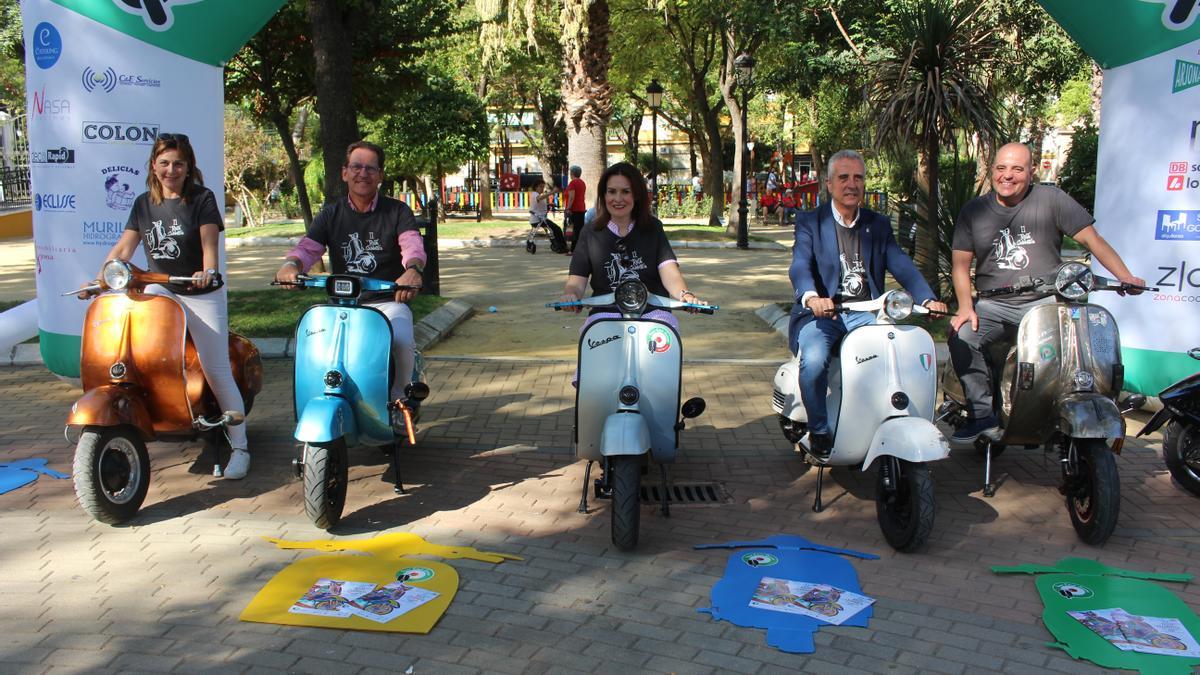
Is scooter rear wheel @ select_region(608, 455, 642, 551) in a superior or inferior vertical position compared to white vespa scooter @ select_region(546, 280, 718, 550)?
inferior

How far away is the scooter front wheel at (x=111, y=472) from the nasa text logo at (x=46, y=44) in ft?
10.7

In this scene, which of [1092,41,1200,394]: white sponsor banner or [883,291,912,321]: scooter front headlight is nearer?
[883,291,912,321]: scooter front headlight

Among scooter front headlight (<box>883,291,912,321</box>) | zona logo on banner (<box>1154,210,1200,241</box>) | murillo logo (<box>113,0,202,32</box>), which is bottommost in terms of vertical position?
scooter front headlight (<box>883,291,912,321</box>)

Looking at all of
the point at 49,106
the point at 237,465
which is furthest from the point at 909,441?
the point at 49,106

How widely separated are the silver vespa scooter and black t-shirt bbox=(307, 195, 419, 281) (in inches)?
126

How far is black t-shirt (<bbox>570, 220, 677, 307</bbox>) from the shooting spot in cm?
559

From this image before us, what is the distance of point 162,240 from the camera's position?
5.60m

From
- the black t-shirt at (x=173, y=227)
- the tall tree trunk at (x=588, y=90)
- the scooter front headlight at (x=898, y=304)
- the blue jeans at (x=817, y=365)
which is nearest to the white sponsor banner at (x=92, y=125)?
the black t-shirt at (x=173, y=227)

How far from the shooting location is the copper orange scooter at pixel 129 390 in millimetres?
4867

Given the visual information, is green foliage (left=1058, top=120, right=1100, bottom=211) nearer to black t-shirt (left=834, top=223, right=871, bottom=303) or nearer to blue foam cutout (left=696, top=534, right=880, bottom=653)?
black t-shirt (left=834, top=223, right=871, bottom=303)

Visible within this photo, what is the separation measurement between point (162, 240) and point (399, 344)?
1.43m

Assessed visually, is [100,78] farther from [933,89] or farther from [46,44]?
[933,89]

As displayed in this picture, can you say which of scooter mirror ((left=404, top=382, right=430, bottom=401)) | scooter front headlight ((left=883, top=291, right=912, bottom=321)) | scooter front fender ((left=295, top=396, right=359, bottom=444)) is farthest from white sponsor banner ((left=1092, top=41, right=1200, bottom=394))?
scooter front fender ((left=295, top=396, right=359, bottom=444))

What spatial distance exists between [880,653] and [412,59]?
14981 millimetres
